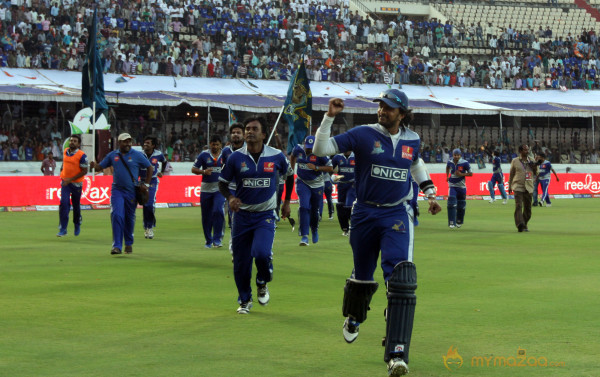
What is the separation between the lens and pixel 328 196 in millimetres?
25984

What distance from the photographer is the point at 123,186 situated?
53.4 ft

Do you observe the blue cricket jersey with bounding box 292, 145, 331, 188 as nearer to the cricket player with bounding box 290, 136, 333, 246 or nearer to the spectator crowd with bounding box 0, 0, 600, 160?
the cricket player with bounding box 290, 136, 333, 246

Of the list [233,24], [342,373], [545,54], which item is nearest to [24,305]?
[342,373]

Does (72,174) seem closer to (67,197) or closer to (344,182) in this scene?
(67,197)

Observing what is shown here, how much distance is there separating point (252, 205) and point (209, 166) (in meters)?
7.83

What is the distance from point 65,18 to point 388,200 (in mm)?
38847

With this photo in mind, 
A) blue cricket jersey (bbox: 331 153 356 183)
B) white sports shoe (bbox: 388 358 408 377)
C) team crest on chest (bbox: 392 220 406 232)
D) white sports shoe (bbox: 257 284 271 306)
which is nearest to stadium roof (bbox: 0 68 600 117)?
blue cricket jersey (bbox: 331 153 356 183)

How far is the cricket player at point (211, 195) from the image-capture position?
17.5 m

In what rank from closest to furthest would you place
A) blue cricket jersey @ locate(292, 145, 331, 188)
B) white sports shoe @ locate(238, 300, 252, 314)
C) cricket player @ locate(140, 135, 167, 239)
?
white sports shoe @ locate(238, 300, 252, 314) < blue cricket jersey @ locate(292, 145, 331, 188) < cricket player @ locate(140, 135, 167, 239)

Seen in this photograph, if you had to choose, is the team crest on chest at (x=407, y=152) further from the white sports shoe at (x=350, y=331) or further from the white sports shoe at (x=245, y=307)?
the white sports shoe at (x=245, y=307)

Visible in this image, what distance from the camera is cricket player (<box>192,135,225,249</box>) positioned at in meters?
17.5

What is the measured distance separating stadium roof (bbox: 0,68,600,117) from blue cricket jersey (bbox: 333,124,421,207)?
29674 mm

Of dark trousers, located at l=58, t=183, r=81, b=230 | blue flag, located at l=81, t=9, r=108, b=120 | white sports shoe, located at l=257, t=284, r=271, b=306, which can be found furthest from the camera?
blue flag, located at l=81, t=9, r=108, b=120

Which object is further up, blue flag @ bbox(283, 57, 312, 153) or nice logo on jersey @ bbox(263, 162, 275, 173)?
nice logo on jersey @ bbox(263, 162, 275, 173)
